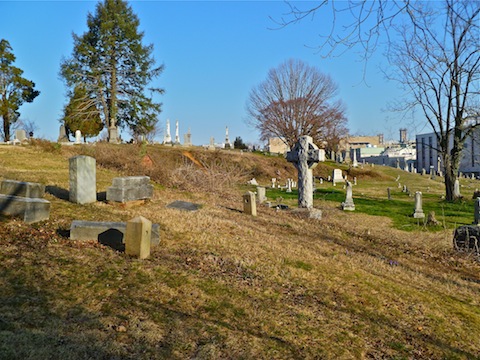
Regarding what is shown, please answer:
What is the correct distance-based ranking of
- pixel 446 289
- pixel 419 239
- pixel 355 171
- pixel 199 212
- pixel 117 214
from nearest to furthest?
pixel 446 289 < pixel 117 214 < pixel 199 212 < pixel 419 239 < pixel 355 171

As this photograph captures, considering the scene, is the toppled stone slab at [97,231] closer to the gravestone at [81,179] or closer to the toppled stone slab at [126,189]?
the gravestone at [81,179]

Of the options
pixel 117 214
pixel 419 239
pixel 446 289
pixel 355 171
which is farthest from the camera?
pixel 355 171

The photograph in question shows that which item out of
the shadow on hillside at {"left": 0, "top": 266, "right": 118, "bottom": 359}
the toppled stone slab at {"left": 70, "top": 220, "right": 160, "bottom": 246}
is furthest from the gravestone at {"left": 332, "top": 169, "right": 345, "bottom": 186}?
the shadow on hillside at {"left": 0, "top": 266, "right": 118, "bottom": 359}

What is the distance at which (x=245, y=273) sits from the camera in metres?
6.01

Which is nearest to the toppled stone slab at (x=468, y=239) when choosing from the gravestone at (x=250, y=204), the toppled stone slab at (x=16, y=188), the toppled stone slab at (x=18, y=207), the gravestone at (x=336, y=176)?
the gravestone at (x=250, y=204)

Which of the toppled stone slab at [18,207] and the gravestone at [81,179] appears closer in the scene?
the toppled stone slab at [18,207]

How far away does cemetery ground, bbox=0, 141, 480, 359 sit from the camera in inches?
150

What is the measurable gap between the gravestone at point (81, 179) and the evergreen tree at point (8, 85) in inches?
1330

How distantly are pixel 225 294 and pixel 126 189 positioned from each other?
5.51 metres

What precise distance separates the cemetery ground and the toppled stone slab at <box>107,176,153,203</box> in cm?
29

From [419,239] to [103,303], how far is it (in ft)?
31.8

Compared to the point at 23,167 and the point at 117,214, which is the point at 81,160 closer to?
the point at 117,214

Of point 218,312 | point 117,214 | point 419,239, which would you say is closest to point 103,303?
point 218,312

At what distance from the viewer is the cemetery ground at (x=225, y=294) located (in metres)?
3.80
